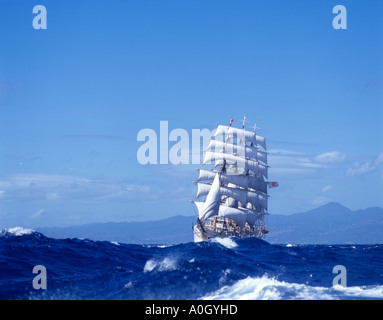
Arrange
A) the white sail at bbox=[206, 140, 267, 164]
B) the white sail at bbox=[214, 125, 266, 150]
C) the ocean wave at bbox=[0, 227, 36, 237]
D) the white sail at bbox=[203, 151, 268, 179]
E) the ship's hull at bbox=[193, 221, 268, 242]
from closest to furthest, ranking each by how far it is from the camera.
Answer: the ocean wave at bbox=[0, 227, 36, 237], the ship's hull at bbox=[193, 221, 268, 242], the white sail at bbox=[203, 151, 268, 179], the white sail at bbox=[206, 140, 267, 164], the white sail at bbox=[214, 125, 266, 150]

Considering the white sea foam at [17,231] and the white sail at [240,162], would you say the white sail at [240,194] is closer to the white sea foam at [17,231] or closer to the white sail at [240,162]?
the white sail at [240,162]

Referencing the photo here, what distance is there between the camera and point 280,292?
23688 millimetres

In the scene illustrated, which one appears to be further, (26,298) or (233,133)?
(233,133)

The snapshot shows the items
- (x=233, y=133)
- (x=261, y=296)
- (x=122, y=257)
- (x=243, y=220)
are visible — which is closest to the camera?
(x=261, y=296)

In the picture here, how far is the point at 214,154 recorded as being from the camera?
110m

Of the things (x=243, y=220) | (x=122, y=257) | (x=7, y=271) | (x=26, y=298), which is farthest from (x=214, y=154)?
(x=26, y=298)

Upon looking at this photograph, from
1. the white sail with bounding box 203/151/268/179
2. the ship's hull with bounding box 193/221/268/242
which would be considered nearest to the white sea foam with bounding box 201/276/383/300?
the ship's hull with bounding box 193/221/268/242

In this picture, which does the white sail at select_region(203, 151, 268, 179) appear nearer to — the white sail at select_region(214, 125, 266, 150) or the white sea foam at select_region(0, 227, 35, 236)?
the white sail at select_region(214, 125, 266, 150)

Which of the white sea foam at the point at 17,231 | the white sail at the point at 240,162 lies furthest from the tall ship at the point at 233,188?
the white sea foam at the point at 17,231

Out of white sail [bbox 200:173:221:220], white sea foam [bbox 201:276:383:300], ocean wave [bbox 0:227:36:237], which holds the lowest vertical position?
white sea foam [bbox 201:276:383:300]

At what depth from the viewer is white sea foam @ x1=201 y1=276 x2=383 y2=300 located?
2272cm
